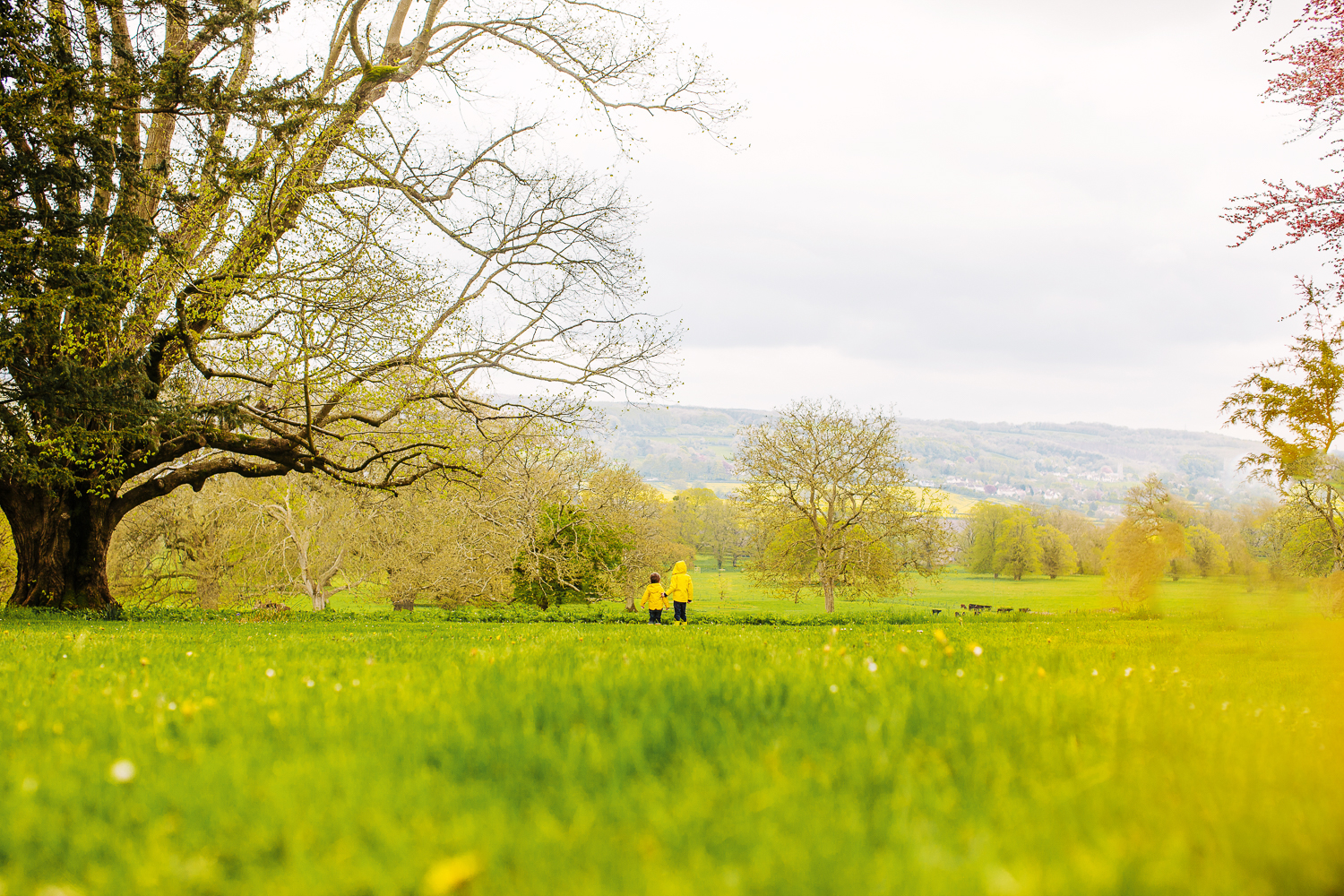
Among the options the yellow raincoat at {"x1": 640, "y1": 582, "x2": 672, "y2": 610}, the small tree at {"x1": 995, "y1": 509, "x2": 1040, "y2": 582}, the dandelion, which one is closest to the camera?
the dandelion

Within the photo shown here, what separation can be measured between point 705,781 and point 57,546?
20.4 metres

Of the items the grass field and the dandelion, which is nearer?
the dandelion

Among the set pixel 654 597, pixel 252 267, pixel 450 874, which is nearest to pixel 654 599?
pixel 654 597

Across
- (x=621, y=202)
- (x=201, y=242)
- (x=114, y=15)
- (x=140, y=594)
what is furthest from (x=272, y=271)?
(x=140, y=594)

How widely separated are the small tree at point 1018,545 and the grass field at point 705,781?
66.9 metres

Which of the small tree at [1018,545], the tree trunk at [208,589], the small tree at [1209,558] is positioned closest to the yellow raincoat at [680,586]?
the small tree at [1209,558]

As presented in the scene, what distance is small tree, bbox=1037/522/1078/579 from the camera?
60062mm

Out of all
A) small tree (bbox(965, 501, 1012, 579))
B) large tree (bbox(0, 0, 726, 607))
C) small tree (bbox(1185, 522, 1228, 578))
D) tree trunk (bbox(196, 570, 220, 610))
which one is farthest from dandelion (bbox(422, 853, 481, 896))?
small tree (bbox(965, 501, 1012, 579))

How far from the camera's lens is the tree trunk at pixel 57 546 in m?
16.4

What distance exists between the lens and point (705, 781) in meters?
2.33

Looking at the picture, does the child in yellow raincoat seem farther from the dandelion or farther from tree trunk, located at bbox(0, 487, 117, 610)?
the dandelion

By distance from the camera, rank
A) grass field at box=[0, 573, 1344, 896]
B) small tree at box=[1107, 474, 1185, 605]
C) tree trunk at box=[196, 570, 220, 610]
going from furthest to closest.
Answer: tree trunk at box=[196, 570, 220, 610] → small tree at box=[1107, 474, 1185, 605] → grass field at box=[0, 573, 1344, 896]

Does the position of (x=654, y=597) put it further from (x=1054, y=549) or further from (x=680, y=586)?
(x=1054, y=549)

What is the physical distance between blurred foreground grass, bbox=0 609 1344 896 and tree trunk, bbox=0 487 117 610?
15.8m
